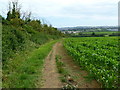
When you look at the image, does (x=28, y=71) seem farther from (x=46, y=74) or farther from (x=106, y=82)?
(x=106, y=82)

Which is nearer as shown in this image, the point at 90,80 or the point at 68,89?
the point at 68,89

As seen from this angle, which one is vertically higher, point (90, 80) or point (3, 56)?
point (3, 56)

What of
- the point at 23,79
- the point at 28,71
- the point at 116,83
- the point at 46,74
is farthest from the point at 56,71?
the point at 116,83

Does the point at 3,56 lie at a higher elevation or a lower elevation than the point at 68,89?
higher

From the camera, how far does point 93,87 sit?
689 cm

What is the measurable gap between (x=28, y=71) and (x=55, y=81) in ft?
6.73

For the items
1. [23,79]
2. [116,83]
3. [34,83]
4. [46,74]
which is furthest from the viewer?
[46,74]

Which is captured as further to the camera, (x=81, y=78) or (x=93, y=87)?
(x=81, y=78)

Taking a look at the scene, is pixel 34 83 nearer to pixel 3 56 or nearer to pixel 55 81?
pixel 55 81

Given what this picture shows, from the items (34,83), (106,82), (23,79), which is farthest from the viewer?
(23,79)

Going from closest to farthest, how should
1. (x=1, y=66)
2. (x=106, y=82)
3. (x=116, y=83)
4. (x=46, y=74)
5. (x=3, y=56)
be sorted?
(x=106, y=82) < (x=116, y=83) < (x=46, y=74) < (x=1, y=66) < (x=3, y=56)

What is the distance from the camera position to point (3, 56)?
1029 cm

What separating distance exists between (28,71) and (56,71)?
1395mm

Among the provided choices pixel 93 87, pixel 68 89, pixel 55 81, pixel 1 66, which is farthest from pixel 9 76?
pixel 93 87
